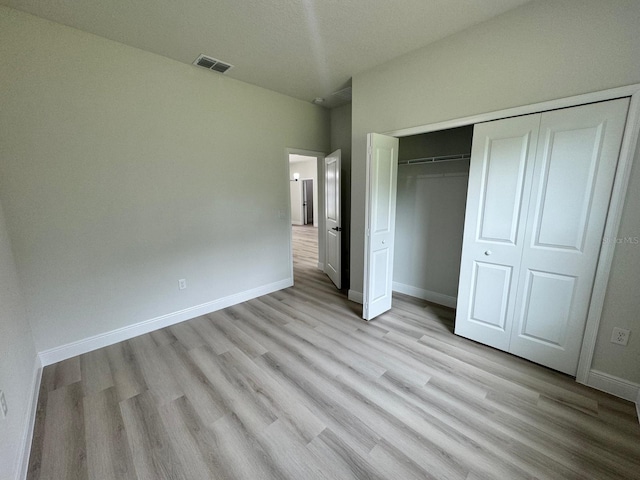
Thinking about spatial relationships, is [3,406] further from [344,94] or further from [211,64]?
[344,94]

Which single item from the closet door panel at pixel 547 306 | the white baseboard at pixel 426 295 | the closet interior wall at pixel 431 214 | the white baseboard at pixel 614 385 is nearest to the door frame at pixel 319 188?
the closet interior wall at pixel 431 214

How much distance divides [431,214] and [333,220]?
4.75 feet

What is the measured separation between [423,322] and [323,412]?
167cm

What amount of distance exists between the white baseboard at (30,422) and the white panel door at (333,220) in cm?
319

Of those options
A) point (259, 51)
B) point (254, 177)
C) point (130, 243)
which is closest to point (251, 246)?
point (254, 177)

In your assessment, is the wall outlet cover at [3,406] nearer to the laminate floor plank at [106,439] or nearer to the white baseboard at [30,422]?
the white baseboard at [30,422]

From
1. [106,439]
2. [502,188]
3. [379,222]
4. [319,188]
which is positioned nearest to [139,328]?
[106,439]

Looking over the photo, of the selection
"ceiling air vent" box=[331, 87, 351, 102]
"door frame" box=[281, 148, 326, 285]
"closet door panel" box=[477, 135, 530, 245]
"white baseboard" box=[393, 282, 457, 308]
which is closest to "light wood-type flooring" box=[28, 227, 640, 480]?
"white baseboard" box=[393, 282, 457, 308]

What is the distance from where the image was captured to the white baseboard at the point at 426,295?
3328mm

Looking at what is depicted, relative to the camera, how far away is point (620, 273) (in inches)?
70.9

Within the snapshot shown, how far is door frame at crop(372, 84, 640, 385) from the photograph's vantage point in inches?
65.6

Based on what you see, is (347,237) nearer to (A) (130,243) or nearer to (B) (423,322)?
(B) (423,322)

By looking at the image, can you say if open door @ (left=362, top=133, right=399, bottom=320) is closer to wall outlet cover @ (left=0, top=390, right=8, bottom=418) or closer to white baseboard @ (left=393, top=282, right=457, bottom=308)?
white baseboard @ (left=393, top=282, right=457, bottom=308)

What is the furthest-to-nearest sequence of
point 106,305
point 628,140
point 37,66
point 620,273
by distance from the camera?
point 106,305 → point 37,66 → point 620,273 → point 628,140
